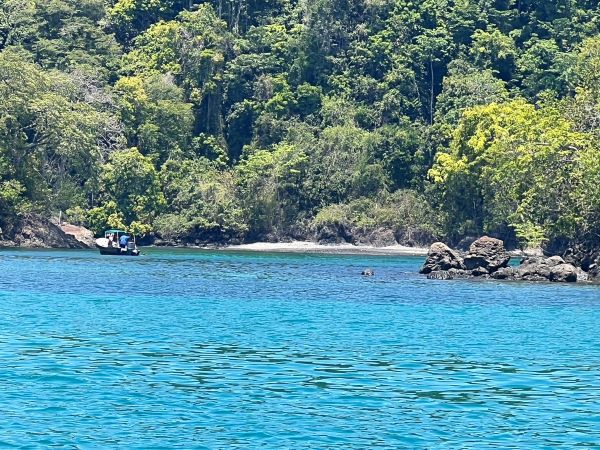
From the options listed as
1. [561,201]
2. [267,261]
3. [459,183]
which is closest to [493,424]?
[561,201]

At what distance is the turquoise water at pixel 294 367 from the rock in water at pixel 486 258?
1318 cm

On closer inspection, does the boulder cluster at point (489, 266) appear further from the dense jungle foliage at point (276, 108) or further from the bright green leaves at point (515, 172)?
the dense jungle foliage at point (276, 108)

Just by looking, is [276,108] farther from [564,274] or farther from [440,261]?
[564,274]

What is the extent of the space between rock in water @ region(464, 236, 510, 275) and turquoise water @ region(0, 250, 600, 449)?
13.2 meters

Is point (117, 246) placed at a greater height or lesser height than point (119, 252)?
greater

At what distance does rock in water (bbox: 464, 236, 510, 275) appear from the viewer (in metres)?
76.5

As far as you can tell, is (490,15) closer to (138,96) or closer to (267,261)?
(138,96)

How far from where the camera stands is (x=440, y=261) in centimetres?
7750

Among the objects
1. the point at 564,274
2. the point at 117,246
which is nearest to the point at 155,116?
the point at 117,246

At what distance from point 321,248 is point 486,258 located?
136ft

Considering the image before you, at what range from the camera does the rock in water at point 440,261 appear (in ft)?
254

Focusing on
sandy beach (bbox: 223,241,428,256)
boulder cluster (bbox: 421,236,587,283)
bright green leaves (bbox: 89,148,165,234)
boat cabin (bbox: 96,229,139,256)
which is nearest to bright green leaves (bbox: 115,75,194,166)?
bright green leaves (bbox: 89,148,165,234)

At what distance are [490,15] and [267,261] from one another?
47766mm

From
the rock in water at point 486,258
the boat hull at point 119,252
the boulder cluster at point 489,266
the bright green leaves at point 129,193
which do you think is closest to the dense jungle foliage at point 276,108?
the bright green leaves at point 129,193
